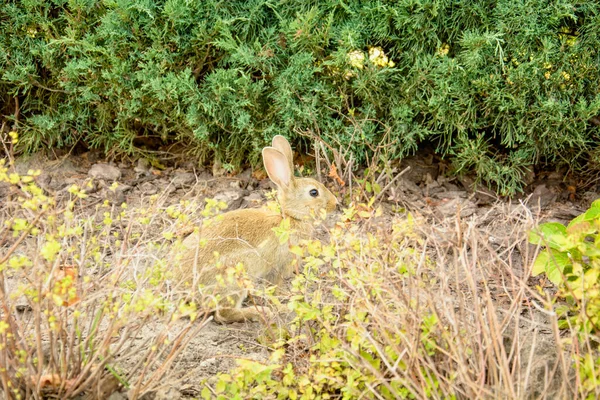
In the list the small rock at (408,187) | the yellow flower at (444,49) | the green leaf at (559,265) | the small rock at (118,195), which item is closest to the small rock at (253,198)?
the small rock at (118,195)

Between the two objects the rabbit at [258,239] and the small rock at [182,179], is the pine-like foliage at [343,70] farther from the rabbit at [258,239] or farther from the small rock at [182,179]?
the rabbit at [258,239]

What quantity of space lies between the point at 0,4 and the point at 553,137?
Result: 4.52 metres

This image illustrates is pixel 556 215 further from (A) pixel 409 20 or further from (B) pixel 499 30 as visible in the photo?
(A) pixel 409 20

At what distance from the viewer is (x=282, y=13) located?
561 cm

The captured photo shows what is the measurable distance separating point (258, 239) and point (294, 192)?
1.79 ft

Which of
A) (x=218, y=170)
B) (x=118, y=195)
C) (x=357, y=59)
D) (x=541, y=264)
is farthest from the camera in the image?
(x=218, y=170)

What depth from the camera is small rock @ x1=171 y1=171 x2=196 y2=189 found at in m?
6.26

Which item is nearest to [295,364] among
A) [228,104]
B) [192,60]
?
[228,104]

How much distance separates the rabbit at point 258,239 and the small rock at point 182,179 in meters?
1.45

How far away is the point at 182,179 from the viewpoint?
6.34 m

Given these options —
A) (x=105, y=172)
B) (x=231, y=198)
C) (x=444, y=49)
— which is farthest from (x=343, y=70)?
(x=105, y=172)

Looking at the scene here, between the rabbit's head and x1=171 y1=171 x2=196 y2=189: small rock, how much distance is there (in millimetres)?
1403

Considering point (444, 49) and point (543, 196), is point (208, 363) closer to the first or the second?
point (444, 49)

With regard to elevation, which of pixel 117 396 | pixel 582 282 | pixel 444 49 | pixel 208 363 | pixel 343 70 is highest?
pixel 444 49
